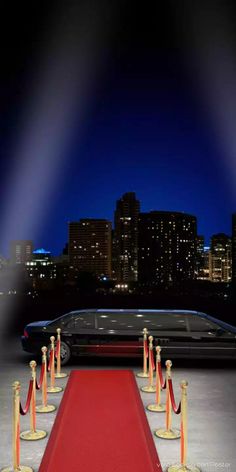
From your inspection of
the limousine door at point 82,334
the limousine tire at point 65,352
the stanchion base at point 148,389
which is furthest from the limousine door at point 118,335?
the stanchion base at point 148,389

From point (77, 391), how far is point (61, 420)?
1.90 meters

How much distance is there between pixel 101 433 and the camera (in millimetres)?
7191

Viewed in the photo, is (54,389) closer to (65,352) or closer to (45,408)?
(45,408)

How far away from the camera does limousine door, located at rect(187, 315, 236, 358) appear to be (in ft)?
39.4

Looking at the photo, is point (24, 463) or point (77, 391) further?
point (77, 391)

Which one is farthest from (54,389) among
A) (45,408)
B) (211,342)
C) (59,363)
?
(211,342)

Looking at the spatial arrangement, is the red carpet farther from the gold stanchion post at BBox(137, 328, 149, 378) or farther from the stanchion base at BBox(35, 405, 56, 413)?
the gold stanchion post at BBox(137, 328, 149, 378)

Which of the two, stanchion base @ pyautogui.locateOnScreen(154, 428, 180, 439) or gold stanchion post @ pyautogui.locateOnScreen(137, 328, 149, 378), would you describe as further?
gold stanchion post @ pyautogui.locateOnScreen(137, 328, 149, 378)

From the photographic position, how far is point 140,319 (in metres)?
12.6

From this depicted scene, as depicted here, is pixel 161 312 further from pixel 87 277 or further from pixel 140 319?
pixel 87 277

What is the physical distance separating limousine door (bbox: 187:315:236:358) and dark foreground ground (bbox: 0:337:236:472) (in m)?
0.39

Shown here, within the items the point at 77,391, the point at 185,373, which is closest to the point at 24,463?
the point at 77,391

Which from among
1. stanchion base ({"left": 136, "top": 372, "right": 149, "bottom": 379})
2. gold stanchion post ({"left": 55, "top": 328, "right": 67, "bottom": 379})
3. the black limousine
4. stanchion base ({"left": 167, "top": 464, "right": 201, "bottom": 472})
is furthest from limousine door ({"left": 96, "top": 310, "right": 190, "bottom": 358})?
stanchion base ({"left": 167, "top": 464, "right": 201, "bottom": 472})

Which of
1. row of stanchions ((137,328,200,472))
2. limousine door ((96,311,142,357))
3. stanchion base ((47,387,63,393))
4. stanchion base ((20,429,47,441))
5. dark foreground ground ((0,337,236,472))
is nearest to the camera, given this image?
row of stanchions ((137,328,200,472))
